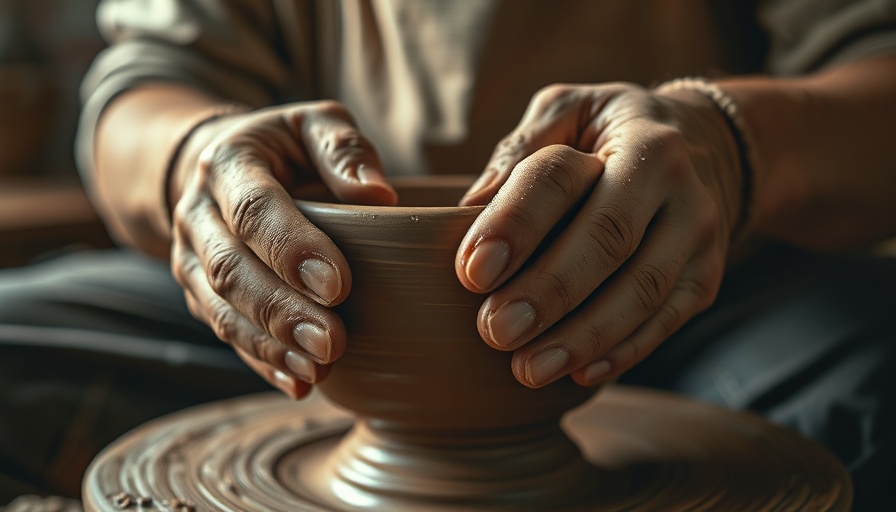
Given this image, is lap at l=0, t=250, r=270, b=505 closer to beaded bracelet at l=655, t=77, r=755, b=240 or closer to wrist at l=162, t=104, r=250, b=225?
wrist at l=162, t=104, r=250, b=225

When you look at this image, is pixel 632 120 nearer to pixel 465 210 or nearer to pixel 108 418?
pixel 465 210

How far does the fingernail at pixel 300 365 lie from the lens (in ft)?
2.55

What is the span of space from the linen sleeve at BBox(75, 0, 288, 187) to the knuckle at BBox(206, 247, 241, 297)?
646 millimetres

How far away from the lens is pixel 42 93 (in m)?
2.74

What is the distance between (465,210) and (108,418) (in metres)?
0.67

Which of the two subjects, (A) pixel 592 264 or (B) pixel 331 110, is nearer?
(A) pixel 592 264

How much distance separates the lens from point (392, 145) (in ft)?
4.47

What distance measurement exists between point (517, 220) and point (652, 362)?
0.65m

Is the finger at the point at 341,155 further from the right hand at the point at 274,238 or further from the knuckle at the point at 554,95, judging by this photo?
the knuckle at the point at 554,95

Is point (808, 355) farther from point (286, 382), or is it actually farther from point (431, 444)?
point (286, 382)

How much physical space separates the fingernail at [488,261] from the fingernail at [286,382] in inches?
9.2

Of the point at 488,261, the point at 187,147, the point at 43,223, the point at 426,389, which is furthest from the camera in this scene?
the point at 43,223

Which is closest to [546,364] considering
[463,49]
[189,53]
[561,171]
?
[561,171]

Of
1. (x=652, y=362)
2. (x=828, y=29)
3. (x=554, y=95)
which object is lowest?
(x=652, y=362)
